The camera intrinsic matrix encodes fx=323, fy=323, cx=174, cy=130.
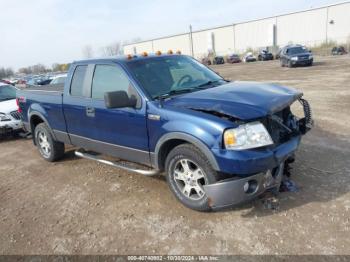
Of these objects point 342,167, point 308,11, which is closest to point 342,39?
point 308,11

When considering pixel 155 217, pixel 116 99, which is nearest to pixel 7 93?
pixel 116 99

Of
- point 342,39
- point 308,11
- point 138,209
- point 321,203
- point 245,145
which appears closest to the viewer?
point 245,145

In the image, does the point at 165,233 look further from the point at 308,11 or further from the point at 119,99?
the point at 308,11

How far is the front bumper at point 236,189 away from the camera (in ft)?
11.0

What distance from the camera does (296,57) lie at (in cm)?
2419

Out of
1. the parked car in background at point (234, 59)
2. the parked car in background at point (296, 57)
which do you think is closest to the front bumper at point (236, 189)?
the parked car in background at point (296, 57)

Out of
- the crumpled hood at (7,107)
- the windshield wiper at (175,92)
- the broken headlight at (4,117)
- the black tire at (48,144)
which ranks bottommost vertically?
the black tire at (48,144)

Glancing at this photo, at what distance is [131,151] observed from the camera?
4.39 metres

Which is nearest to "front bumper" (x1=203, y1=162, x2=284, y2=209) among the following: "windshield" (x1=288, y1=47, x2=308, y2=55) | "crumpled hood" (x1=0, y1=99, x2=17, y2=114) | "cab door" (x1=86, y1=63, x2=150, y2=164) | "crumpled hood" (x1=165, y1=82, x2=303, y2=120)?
"crumpled hood" (x1=165, y1=82, x2=303, y2=120)

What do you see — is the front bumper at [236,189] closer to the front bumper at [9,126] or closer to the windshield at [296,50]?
the front bumper at [9,126]

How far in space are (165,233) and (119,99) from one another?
1617mm

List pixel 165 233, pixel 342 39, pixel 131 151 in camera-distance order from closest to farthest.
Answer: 1. pixel 165 233
2. pixel 131 151
3. pixel 342 39

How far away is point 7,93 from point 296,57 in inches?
817

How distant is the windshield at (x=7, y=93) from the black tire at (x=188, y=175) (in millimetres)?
7311
